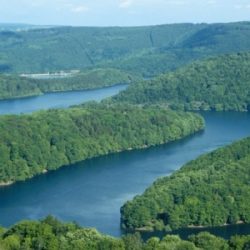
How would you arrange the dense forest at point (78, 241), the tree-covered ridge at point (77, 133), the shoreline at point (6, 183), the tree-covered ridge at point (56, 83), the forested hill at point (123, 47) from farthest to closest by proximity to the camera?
the forested hill at point (123, 47)
the tree-covered ridge at point (56, 83)
the tree-covered ridge at point (77, 133)
the shoreline at point (6, 183)
the dense forest at point (78, 241)

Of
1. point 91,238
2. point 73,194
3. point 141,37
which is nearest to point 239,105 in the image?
point 73,194

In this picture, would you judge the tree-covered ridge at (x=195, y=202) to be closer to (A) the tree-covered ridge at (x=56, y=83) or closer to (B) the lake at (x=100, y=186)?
(B) the lake at (x=100, y=186)

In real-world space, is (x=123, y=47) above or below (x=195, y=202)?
below

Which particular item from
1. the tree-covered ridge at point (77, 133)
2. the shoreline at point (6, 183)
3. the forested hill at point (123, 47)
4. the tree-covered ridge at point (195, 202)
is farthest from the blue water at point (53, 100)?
the tree-covered ridge at point (195, 202)

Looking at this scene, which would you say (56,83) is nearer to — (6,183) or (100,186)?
(6,183)

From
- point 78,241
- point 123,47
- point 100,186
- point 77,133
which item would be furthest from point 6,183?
point 123,47
